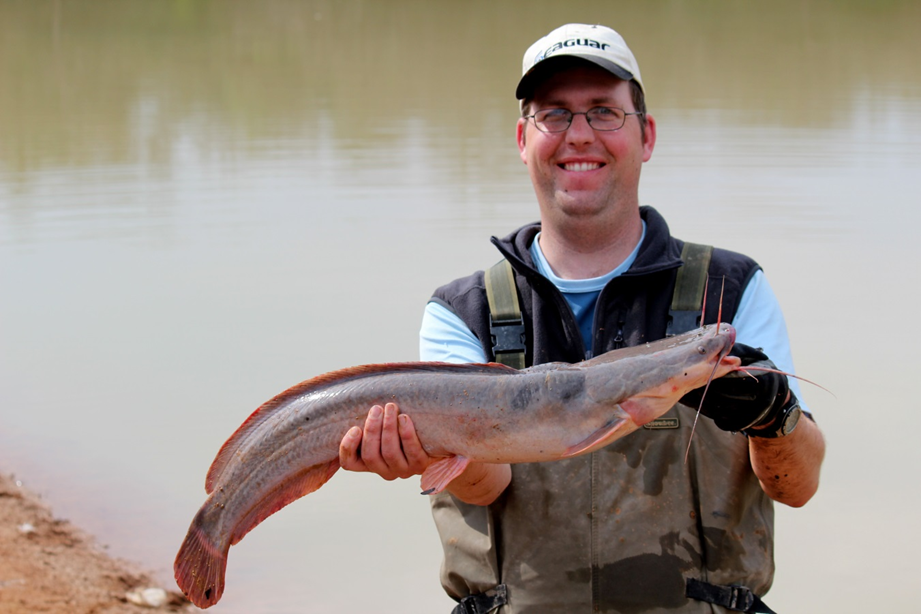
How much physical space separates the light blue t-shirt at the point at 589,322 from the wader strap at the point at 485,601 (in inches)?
30.0

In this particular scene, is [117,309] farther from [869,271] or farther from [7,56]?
[7,56]

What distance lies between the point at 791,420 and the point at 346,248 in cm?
796

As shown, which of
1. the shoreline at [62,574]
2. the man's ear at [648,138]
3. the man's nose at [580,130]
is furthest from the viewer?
Result: the shoreline at [62,574]

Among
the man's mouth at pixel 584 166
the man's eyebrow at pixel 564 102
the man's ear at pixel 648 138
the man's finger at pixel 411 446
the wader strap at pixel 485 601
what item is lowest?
the wader strap at pixel 485 601

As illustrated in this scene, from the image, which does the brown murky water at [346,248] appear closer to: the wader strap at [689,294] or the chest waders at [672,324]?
the chest waders at [672,324]

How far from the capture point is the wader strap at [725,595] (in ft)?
10.7

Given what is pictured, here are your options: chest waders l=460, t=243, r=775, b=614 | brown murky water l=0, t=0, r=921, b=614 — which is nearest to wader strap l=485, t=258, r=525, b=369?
chest waders l=460, t=243, r=775, b=614

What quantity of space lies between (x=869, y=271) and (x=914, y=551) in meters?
4.42

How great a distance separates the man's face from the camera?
3576mm

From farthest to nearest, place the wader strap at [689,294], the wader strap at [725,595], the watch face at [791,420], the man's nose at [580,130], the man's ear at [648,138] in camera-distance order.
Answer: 1. the man's ear at [648,138]
2. the man's nose at [580,130]
3. the wader strap at [689,294]
4. the wader strap at [725,595]
5. the watch face at [791,420]

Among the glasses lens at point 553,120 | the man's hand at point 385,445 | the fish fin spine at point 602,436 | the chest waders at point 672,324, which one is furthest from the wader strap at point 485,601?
the glasses lens at point 553,120

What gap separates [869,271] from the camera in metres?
9.27

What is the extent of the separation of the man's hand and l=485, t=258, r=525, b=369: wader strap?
0.55 m

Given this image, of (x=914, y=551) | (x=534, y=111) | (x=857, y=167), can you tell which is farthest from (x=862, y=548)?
(x=857, y=167)
